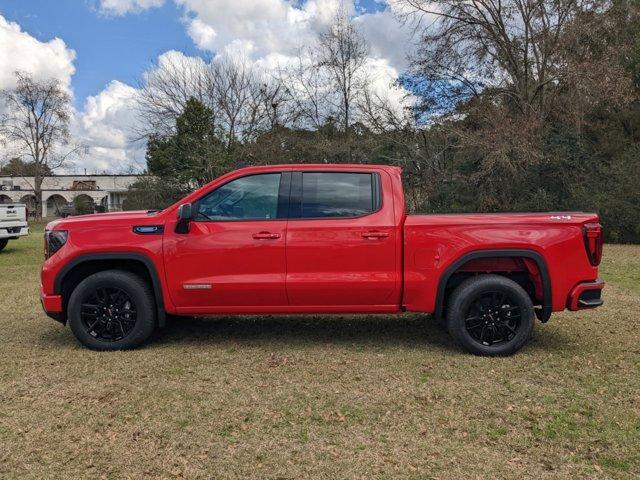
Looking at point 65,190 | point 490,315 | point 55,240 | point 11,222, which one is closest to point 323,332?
point 490,315

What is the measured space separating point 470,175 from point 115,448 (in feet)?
61.5

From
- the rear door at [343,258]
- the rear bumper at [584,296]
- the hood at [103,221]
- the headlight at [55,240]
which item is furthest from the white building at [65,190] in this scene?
the rear bumper at [584,296]

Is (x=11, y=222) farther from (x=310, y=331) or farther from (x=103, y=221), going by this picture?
(x=310, y=331)

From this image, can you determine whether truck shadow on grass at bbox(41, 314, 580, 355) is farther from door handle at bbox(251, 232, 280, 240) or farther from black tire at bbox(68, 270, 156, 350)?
door handle at bbox(251, 232, 280, 240)

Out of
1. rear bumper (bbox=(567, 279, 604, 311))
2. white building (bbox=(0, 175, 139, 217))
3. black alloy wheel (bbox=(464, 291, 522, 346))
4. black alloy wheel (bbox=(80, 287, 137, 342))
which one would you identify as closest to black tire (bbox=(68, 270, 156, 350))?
black alloy wheel (bbox=(80, 287, 137, 342))

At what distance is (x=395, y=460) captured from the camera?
3.15 m

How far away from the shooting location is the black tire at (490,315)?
191 inches

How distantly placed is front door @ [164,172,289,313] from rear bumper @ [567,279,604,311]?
2.61 m

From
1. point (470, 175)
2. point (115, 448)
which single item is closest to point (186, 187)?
point (470, 175)

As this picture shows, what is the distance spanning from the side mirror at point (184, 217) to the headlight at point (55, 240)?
1126 millimetres

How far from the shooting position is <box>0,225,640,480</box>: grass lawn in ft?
10.3

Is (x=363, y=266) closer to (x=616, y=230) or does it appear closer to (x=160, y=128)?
(x=616, y=230)

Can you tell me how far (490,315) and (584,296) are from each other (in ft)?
2.75

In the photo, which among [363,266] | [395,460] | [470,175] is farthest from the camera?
[470,175]
